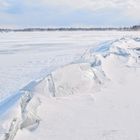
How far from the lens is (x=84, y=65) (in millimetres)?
4816

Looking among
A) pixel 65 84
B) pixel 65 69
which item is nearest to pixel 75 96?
pixel 65 84

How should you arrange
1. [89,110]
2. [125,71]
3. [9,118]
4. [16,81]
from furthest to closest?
[16,81]
[125,71]
[89,110]
[9,118]

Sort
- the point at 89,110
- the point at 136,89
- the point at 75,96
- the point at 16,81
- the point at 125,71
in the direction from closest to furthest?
the point at 89,110
the point at 75,96
the point at 136,89
the point at 125,71
the point at 16,81

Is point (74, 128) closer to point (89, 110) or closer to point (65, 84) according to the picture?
point (89, 110)

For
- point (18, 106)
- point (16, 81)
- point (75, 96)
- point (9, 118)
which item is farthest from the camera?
point (16, 81)

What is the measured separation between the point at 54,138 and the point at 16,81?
10.4ft

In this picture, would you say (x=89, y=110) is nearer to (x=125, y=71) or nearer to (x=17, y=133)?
(x=17, y=133)

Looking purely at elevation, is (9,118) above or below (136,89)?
above

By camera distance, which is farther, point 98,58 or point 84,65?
point 98,58

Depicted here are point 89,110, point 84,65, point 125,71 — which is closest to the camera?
point 89,110

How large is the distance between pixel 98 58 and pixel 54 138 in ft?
10.6

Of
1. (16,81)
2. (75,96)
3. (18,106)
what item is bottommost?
(16,81)

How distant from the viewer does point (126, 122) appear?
3.01 meters

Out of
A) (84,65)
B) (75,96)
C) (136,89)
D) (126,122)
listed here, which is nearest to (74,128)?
(126,122)
